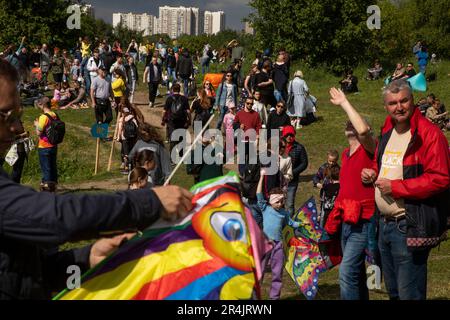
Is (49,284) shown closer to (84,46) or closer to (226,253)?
(226,253)

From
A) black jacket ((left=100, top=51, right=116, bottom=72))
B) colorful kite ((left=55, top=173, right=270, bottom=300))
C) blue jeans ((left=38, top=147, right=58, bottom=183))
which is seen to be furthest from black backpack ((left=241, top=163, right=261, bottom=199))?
black jacket ((left=100, top=51, right=116, bottom=72))

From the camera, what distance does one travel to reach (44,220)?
208 centimetres

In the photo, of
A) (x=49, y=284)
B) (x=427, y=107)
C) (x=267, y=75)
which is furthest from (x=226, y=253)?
(x=427, y=107)

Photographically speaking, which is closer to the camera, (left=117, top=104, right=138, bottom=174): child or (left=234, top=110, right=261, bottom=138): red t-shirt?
(left=117, top=104, right=138, bottom=174): child

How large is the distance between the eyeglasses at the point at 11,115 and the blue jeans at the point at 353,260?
3.71 metres

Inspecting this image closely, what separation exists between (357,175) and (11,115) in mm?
3666

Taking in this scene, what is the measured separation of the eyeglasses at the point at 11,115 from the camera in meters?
2.24

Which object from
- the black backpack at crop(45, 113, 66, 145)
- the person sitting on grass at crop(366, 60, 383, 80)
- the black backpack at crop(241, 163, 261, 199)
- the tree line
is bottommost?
the black backpack at crop(241, 163, 261, 199)

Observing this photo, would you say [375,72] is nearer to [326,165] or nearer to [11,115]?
[326,165]

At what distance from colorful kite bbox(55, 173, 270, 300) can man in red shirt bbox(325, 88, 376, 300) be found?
297 cm

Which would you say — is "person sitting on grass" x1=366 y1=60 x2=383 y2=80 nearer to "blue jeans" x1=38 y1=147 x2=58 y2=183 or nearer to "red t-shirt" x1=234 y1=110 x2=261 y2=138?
"red t-shirt" x1=234 y1=110 x2=261 y2=138

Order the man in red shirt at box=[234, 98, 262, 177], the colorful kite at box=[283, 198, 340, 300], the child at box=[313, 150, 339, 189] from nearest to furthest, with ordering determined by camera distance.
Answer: the colorful kite at box=[283, 198, 340, 300] → the child at box=[313, 150, 339, 189] → the man in red shirt at box=[234, 98, 262, 177]

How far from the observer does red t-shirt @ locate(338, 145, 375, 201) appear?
214 inches
